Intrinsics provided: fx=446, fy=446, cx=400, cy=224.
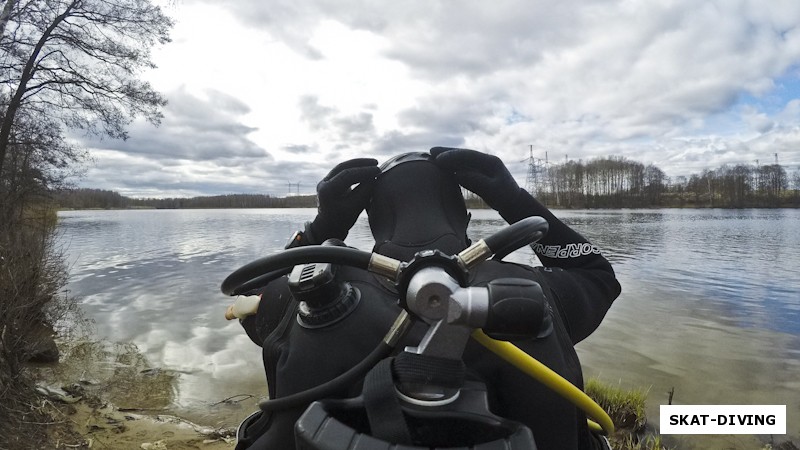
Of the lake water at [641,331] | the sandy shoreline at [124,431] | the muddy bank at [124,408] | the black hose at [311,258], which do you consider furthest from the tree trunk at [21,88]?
the black hose at [311,258]

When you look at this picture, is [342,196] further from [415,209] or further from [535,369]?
[535,369]

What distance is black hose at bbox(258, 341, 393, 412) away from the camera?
1.11 metres

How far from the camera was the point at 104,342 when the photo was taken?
384 inches

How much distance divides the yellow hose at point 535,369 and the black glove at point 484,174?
0.77 metres

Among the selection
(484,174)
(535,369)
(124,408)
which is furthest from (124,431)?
(535,369)

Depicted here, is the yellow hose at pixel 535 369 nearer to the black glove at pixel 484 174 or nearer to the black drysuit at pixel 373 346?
the black drysuit at pixel 373 346

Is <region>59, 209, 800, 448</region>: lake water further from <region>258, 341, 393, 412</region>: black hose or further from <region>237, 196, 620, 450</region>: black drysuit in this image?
<region>258, 341, 393, 412</region>: black hose

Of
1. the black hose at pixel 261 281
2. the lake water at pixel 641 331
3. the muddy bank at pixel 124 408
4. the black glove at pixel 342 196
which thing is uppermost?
the black glove at pixel 342 196

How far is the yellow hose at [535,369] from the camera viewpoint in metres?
1.06

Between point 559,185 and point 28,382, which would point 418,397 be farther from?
point 559,185

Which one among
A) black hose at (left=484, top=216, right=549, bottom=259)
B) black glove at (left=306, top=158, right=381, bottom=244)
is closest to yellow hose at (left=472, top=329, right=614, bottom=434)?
black hose at (left=484, top=216, right=549, bottom=259)

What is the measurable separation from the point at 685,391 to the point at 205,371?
8.33 m

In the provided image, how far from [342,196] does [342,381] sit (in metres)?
0.92

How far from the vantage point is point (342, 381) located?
111 cm
